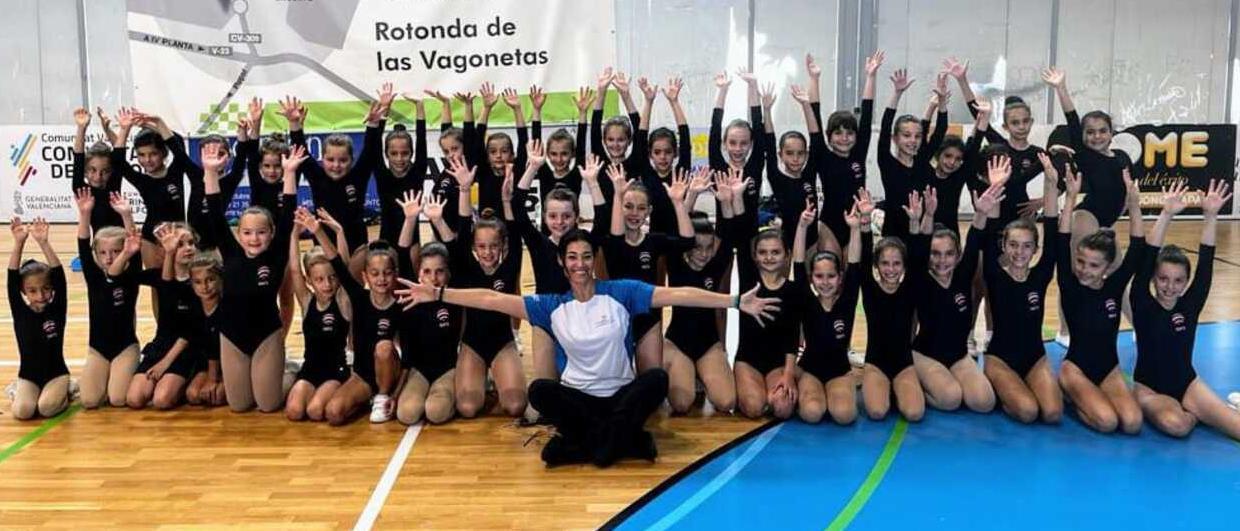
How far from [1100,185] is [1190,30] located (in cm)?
1016

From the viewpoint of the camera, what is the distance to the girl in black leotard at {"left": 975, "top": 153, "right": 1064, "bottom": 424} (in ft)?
14.8

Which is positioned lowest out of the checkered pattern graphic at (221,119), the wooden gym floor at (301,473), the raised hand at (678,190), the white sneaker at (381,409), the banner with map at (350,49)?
the wooden gym floor at (301,473)

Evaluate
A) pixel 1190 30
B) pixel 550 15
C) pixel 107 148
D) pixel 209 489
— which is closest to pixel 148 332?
pixel 107 148

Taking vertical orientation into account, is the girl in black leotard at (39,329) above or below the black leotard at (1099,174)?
below

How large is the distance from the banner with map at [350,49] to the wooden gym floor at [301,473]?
3.79 m

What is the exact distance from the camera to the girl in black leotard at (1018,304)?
4508 millimetres

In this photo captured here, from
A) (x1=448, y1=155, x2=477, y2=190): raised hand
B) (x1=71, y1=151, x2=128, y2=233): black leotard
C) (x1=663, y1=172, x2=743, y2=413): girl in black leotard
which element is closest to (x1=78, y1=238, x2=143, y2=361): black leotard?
(x1=71, y1=151, x2=128, y2=233): black leotard

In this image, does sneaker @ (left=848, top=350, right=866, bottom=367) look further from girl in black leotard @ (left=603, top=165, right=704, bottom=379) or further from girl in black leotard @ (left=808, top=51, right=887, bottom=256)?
girl in black leotard @ (left=603, top=165, right=704, bottom=379)

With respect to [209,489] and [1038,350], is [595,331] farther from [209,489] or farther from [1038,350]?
[1038,350]

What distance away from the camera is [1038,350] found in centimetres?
460

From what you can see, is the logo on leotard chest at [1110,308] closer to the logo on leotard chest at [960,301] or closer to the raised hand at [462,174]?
the logo on leotard chest at [960,301]

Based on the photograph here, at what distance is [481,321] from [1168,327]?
314cm

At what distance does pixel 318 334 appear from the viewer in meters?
4.65

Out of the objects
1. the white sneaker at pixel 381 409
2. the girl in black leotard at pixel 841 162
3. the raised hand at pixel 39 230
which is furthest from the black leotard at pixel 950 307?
the raised hand at pixel 39 230
